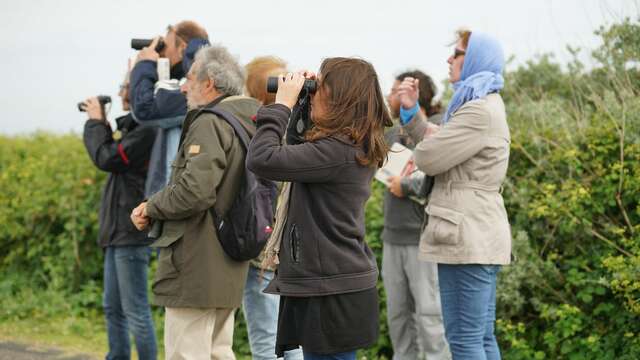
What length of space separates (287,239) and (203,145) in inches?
35.9

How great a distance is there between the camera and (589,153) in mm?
5633

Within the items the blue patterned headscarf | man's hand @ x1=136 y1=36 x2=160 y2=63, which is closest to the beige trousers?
the blue patterned headscarf

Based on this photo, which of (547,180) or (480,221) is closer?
(480,221)

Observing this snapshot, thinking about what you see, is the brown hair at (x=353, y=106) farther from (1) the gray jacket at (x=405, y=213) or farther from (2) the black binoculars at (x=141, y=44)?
(2) the black binoculars at (x=141, y=44)

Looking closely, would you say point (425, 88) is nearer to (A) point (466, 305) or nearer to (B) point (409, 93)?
(B) point (409, 93)

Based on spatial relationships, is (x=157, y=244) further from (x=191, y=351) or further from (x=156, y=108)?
(x=156, y=108)

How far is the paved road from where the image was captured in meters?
6.70

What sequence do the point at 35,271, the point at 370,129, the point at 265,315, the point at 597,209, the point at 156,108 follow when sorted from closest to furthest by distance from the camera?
the point at 370,129
the point at 265,315
the point at 156,108
the point at 597,209
the point at 35,271

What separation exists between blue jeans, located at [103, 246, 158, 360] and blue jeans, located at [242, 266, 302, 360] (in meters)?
0.96

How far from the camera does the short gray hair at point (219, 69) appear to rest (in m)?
4.41

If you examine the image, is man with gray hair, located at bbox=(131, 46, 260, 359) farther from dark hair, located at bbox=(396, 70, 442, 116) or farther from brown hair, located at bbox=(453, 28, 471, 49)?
dark hair, located at bbox=(396, 70, 442, 116)

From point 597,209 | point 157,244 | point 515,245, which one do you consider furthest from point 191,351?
point 597,209

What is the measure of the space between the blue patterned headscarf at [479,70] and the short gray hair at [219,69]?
123cm

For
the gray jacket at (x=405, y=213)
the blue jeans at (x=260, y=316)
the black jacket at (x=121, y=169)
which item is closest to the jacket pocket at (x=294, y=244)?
the blue jeans at (x=260, y=316)
